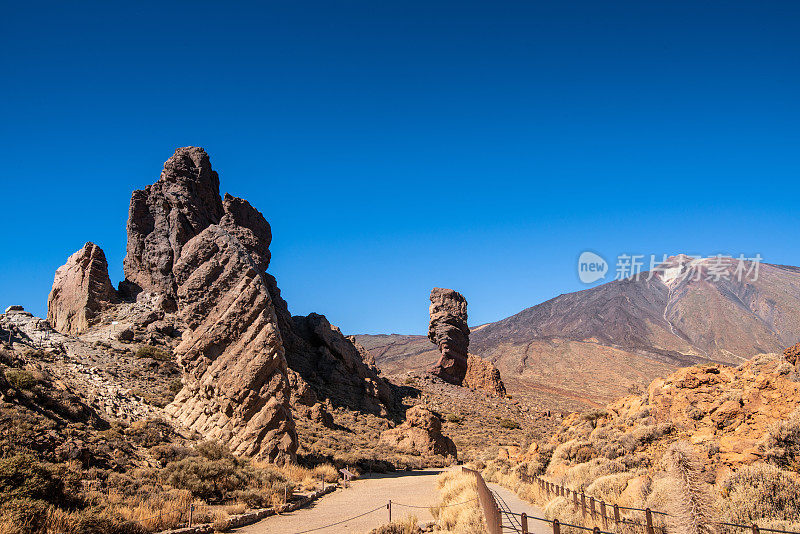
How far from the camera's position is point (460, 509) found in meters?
11.9

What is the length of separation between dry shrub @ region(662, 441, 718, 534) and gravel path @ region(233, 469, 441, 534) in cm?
842

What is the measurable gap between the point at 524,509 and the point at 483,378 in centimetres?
4554

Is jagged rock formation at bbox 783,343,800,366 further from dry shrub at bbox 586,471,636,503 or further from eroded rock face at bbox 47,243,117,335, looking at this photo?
eroded rock face at bbox 47,243,117,335

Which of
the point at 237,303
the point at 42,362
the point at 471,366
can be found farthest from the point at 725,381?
the point at 471,366

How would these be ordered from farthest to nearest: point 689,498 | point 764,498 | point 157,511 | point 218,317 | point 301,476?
point 218,317
point 301,476
point 157,511
point 764,498
point 689,498

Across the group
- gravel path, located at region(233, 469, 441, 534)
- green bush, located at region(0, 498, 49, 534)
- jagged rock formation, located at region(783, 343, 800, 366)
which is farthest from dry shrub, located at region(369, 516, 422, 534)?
jagged rock formation, located at region(783, 343, 800, 366)

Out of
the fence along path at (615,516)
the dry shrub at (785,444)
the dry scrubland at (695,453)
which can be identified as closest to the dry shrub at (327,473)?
the dry scrubland at (695,453)

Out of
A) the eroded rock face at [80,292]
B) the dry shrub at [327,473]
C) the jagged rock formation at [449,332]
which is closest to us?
the dry shrub at [327,473]

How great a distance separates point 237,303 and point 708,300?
198m

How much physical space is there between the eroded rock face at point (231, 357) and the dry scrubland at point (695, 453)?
381 inches

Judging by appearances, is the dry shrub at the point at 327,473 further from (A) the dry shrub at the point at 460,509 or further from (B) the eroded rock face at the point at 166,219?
(B) the eroded rock face at the point at 166,219

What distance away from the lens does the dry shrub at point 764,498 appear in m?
7.19

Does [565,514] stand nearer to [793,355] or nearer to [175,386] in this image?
[793,355]

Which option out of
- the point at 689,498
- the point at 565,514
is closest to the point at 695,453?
the point at 689,498
